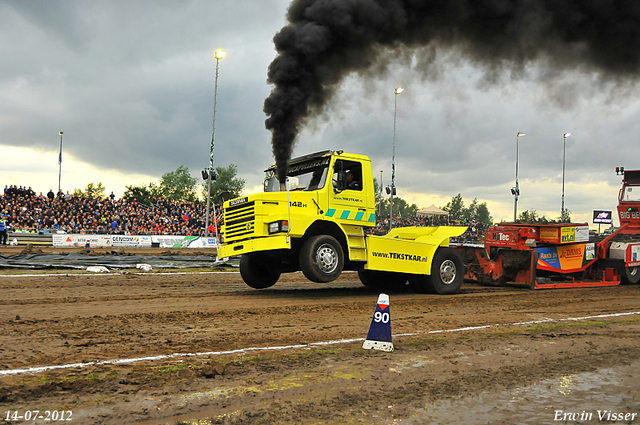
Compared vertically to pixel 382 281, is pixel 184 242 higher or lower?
higher

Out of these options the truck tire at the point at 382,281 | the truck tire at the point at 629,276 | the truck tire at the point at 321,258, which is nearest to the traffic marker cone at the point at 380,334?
the truck tire at the point at 321,258

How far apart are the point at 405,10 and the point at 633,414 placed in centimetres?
1049

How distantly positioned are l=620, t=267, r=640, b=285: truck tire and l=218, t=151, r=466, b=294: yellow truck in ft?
20.0

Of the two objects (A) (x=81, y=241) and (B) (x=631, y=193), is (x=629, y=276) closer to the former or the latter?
(B) (x=631, y=193)

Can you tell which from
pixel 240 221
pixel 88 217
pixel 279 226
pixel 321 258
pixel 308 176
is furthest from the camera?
pixel 88 217

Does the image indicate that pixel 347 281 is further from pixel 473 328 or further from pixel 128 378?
pixel 128 378

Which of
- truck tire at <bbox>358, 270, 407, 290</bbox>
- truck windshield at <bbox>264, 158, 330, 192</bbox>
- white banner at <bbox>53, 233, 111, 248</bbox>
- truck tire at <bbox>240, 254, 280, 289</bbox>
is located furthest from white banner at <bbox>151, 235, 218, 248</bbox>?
truck windshield at <bbox>264, 158, 330, 192</bbox>

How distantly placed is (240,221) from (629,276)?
11663 millimetres

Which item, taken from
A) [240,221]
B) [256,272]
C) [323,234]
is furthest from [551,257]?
[240,221]

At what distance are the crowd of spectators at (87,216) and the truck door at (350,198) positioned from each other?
24953mm

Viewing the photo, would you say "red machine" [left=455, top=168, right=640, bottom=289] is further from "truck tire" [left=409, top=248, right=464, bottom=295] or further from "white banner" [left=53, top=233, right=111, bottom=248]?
"white banner" [left=53, top=233, right=111, bottom=248]

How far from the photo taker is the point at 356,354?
5094mm

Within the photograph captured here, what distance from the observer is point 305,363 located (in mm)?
4656

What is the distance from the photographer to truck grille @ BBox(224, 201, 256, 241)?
9.55 meters
